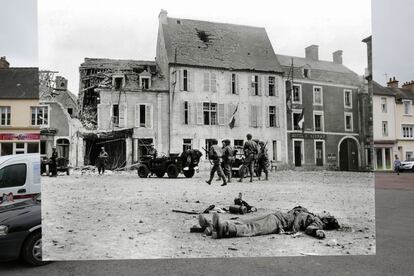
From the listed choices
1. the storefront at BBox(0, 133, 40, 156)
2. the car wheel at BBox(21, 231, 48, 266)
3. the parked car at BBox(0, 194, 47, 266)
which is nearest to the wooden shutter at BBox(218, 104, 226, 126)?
the storefront at BBox(0, 133, 40, 156)

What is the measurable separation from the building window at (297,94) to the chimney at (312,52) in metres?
0.30

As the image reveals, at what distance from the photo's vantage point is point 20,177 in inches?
276

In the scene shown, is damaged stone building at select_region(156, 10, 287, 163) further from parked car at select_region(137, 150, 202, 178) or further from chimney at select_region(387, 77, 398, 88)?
chimney at select_region(387, 77, 398, 88)

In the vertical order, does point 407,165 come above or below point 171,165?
below

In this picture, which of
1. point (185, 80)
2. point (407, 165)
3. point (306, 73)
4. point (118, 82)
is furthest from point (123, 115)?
point (407, 165)

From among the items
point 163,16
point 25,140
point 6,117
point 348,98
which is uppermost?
point 163,16

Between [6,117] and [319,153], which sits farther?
[6,117]

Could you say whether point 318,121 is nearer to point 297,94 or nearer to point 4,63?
point 297,94

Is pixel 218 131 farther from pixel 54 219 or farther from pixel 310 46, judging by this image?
pixel 54 219

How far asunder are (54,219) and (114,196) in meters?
0.51

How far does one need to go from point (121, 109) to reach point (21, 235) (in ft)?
6.86

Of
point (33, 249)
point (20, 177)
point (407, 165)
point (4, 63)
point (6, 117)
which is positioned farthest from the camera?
point (407, 165)

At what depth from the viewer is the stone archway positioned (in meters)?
4.42

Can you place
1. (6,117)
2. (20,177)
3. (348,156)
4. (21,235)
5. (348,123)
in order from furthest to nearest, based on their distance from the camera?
(6,117), (20,177), (21,235), (348,156), (348,123)
